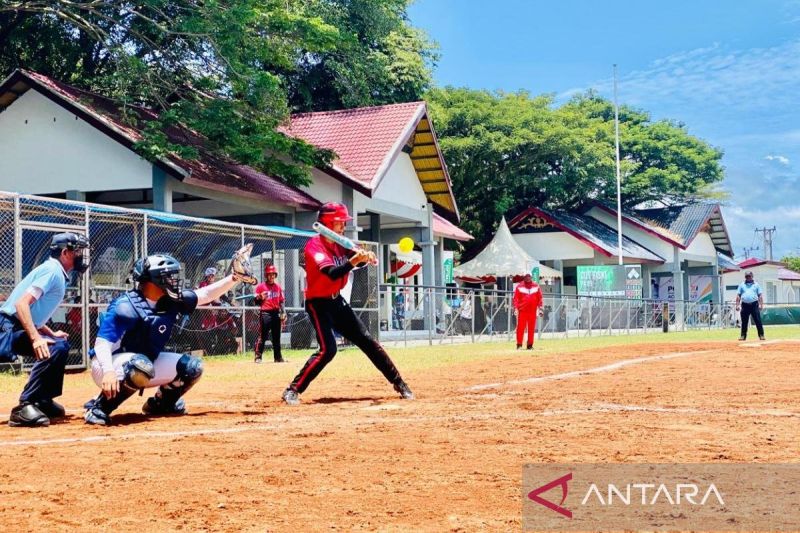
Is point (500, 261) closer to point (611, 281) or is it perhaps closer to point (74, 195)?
point (611, 281)

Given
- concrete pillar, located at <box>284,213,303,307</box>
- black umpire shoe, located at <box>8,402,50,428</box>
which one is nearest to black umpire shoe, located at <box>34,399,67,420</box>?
black umpire shoe, located at <box>8,402,50,428</box>

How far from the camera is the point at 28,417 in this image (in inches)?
313

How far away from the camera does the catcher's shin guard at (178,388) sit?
841cm

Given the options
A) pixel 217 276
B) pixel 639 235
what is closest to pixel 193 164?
pixel 217 276

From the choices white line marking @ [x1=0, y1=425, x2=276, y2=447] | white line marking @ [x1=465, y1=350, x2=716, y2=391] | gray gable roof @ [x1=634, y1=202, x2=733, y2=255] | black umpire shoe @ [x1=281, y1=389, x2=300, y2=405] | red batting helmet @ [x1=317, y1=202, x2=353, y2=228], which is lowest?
white line marking @ [x1=465, y1=350, x2=716, y2=391]

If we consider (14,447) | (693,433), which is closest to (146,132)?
(14,447)

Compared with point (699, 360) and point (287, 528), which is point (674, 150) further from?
point (287, 528)

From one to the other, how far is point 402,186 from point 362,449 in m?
25.4

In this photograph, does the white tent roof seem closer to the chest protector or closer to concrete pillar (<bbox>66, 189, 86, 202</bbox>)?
concrete pillar (<bbox>66, 189, 86, 202</bbox>)

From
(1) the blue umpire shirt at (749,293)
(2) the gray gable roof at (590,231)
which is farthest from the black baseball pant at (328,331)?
(2) the gray gable roof at (590,231)

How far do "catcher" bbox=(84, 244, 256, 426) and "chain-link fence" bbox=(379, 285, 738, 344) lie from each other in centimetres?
1518

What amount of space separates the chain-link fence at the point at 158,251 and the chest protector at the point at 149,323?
20.8ft

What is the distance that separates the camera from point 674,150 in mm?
55188

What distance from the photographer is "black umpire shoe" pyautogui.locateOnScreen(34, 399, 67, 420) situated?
8.27m
